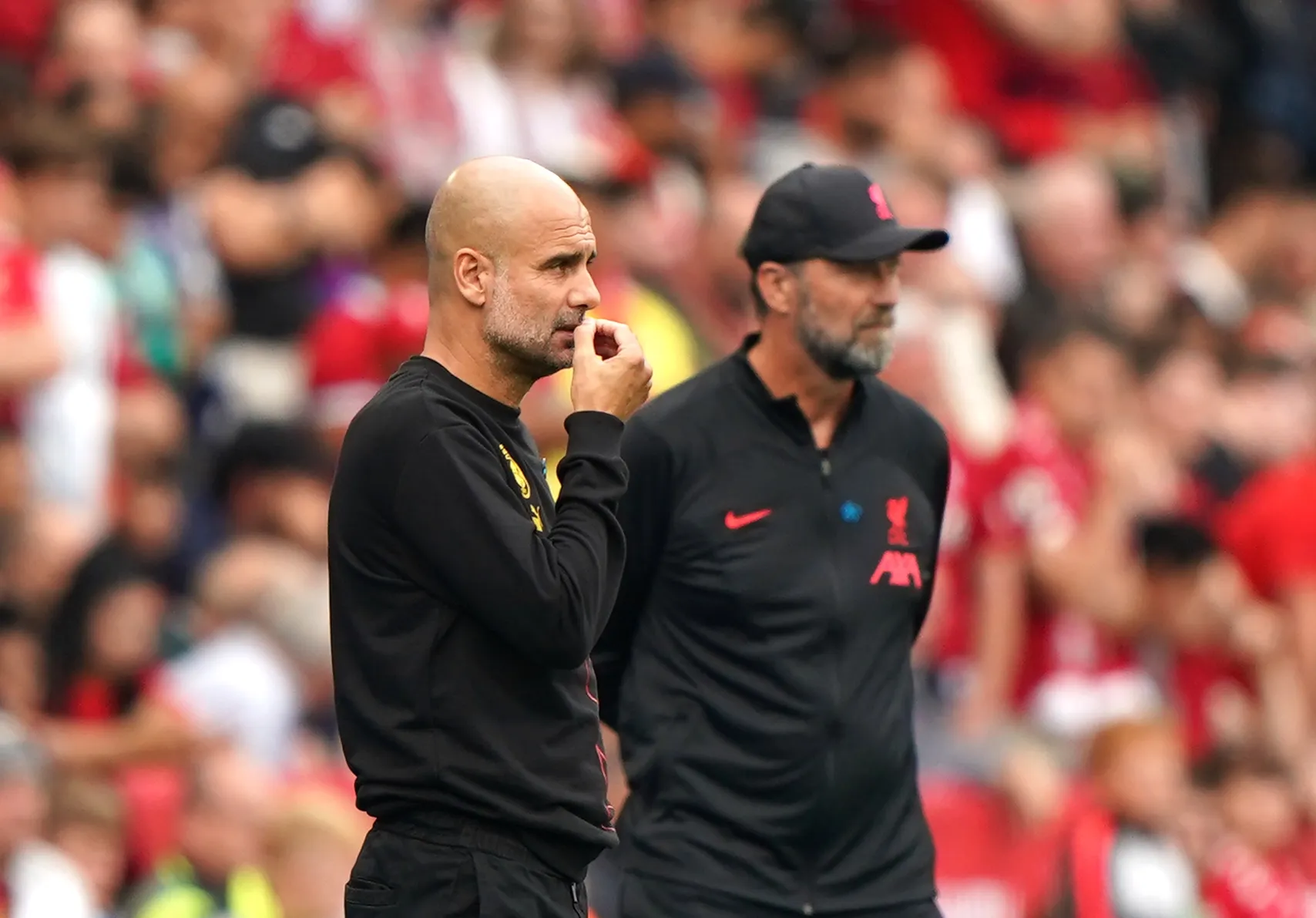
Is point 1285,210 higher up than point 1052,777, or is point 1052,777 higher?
point 1285,210

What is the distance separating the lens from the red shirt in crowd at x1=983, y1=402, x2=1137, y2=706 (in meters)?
9.55

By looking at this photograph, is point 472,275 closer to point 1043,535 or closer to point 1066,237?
point 1043,535

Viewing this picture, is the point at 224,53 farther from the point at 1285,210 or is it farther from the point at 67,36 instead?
the point at 1285,210

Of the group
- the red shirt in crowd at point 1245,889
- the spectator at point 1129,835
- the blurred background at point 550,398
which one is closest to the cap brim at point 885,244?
the blurred background at point 550,398

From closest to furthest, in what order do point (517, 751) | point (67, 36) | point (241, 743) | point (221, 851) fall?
1. point (517, 751)
2. point (221, 851)
3. point (241, 743)
4. point (67, 36)

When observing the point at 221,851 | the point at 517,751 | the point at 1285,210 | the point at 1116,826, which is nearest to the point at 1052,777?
the point at 1116,826

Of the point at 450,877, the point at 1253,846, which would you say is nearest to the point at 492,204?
the point at 450,877

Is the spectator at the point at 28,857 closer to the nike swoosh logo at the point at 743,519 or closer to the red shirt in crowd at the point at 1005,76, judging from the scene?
the nike swoosh logo at the point at 743,519

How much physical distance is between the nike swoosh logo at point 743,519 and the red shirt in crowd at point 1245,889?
4.57 m

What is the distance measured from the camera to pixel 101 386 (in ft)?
28.5

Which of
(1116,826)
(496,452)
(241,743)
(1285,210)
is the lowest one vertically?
(1116,826)

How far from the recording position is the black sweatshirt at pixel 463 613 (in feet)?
13.5

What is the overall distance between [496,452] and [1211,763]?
6273 mm

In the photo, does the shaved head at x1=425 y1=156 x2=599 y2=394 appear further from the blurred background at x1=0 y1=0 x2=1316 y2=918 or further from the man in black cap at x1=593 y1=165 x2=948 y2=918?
the blurred background at x1=0 y1=0 x2=1316 y2=918
